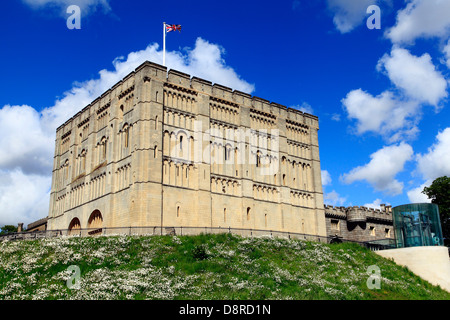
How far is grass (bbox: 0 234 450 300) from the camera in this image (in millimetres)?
26172

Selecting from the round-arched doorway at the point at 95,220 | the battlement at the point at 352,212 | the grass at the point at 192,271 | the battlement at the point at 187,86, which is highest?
the battlement at the point at 187,86

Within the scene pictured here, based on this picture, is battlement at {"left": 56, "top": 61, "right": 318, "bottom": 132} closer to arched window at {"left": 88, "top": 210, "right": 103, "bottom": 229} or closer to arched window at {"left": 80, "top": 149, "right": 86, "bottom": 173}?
arched window at {"left": 80, "top": 149, "right": 86, "bottom": 173}

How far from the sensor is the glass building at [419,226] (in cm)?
4172

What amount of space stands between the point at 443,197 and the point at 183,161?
34.2 metres


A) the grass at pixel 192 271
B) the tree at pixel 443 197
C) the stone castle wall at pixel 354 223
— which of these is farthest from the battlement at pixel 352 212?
the grass at pixel 192 271

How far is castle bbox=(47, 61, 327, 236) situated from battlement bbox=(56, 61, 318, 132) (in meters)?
0.11

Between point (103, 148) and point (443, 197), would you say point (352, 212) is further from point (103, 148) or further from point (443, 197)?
point (103, 148)

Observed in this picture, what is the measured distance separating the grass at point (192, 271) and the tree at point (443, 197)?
21263mm

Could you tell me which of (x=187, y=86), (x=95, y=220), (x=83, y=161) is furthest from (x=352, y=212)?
(x=83, y=161)

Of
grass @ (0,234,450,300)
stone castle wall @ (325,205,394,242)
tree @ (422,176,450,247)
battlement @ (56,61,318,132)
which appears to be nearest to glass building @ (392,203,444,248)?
grass @ (0,234,450,300)

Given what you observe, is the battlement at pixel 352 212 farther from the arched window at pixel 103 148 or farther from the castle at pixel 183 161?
the arched window at pixel 103 148

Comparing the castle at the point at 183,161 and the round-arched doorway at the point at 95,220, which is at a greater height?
the castle at the point at 183,161
